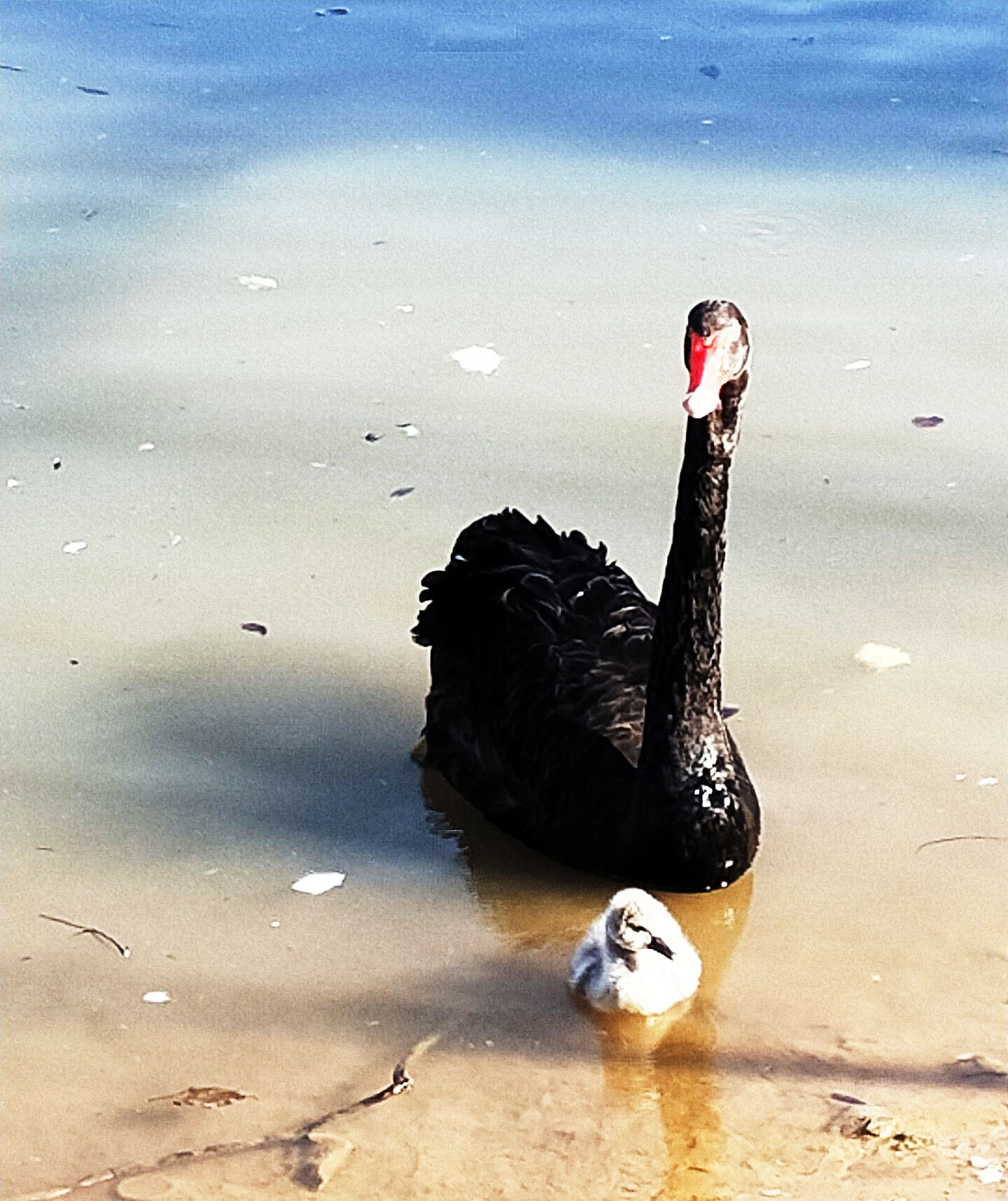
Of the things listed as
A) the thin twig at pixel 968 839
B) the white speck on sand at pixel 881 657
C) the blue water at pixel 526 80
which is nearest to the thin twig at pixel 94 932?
the thin twig at pixel 968 839

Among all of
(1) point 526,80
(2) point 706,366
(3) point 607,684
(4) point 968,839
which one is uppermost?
(2) point 706,366

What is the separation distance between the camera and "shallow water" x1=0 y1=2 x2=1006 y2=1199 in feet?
10.1

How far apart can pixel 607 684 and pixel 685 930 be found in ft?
1.45

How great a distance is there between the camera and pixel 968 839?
361 cm

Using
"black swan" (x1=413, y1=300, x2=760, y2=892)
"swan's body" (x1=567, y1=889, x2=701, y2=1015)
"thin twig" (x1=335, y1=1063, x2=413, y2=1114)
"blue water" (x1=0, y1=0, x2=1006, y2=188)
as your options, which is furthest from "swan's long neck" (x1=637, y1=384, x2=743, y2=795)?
"blue water" (x1=0, y1=0, x2=1006, y2=188)

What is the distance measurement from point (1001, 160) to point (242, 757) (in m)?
3.64

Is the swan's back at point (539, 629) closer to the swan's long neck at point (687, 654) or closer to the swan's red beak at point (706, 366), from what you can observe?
the swan's long neck at point (687, 654)

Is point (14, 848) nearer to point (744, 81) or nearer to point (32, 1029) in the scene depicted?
point (32, 1029)

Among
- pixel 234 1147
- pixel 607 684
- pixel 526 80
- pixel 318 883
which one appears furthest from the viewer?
pixel 526 80

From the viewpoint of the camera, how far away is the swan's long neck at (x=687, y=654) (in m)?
3.42

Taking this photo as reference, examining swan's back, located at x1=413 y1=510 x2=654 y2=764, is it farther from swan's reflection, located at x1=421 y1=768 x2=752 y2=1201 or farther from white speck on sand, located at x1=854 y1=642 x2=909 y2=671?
white speck on sand, located at x1=854 y1=642 x2=909 y2=671

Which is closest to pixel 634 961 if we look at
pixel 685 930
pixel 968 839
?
pixel 685 930

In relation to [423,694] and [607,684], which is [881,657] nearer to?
[607,684]

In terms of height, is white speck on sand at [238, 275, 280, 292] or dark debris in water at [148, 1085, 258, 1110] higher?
white speck on sand at [238, 275, 280, 292]
